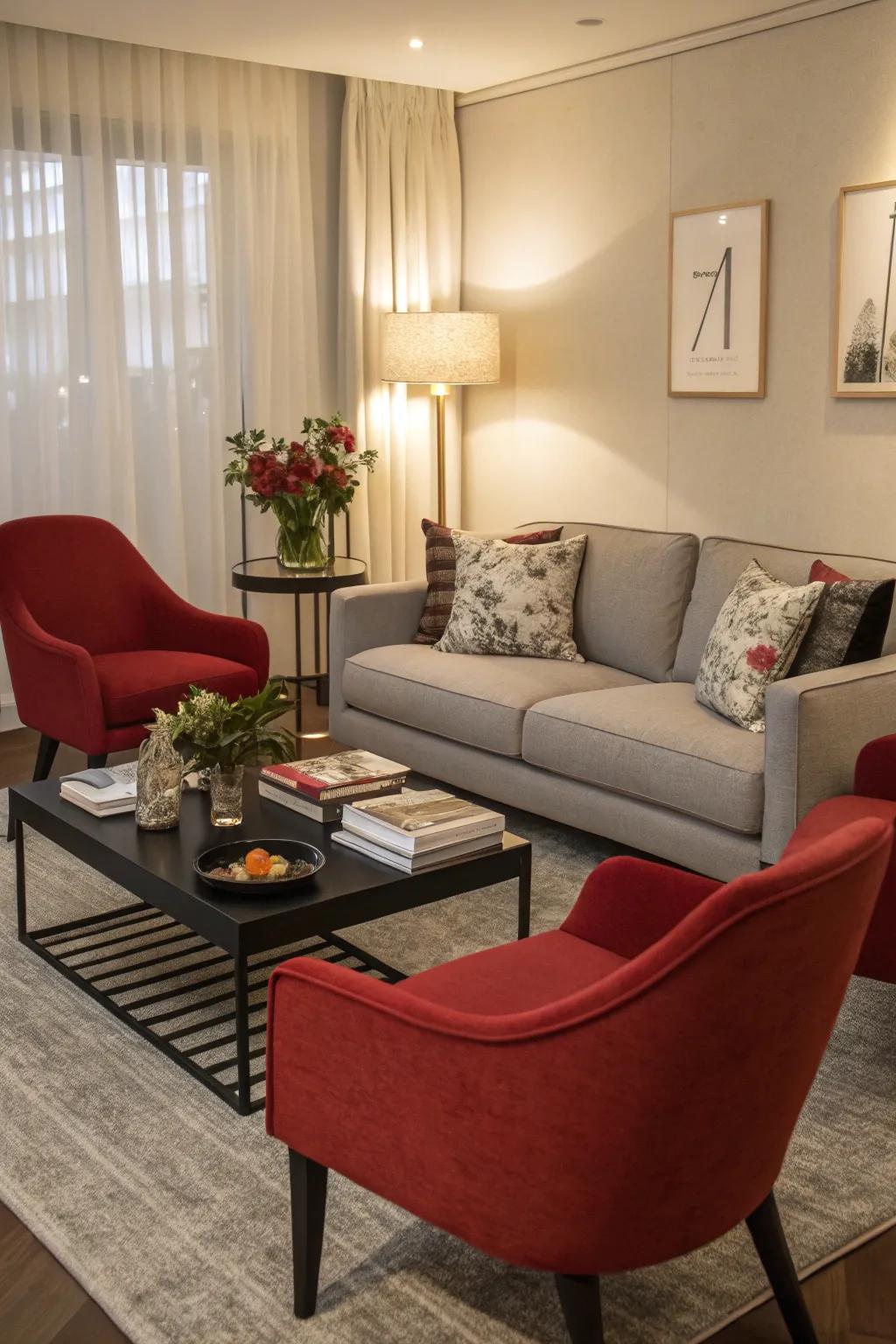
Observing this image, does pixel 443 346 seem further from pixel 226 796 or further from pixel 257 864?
pixel 257 864

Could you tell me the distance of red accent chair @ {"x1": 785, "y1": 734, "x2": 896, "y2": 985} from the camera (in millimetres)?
2695

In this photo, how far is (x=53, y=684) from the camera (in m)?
4.08

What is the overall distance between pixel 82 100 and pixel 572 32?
1789 millimetres

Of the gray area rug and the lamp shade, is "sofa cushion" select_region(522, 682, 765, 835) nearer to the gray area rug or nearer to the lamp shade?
the gray area rug

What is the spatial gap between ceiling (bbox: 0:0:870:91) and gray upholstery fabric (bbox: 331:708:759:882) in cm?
226

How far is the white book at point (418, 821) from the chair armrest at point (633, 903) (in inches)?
17.9

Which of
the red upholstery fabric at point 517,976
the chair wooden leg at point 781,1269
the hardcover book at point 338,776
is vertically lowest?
the chair wooden leg at point 781,1269

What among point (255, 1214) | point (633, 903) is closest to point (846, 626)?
point (633, 903)

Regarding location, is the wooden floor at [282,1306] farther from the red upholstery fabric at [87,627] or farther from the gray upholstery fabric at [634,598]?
the gray upholstery fabric at [634,598]

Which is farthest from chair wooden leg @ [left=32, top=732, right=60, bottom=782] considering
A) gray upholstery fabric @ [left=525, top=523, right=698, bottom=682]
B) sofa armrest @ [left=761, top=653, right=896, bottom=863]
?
sofa armrest @ [left=761, top=653, right=896, bottom=863]

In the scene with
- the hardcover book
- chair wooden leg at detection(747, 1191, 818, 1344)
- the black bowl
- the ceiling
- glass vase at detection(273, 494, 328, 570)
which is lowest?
chair wooden leg at detection(747, 1191, 818, 1344)

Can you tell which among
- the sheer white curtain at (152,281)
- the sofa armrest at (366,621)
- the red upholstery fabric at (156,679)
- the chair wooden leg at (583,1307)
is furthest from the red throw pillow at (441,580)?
the chair wooden leg at (583,1307)

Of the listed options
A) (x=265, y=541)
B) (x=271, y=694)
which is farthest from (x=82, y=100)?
(x=271, y=694)

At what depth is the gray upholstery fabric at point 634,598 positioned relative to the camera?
14.3 ft
